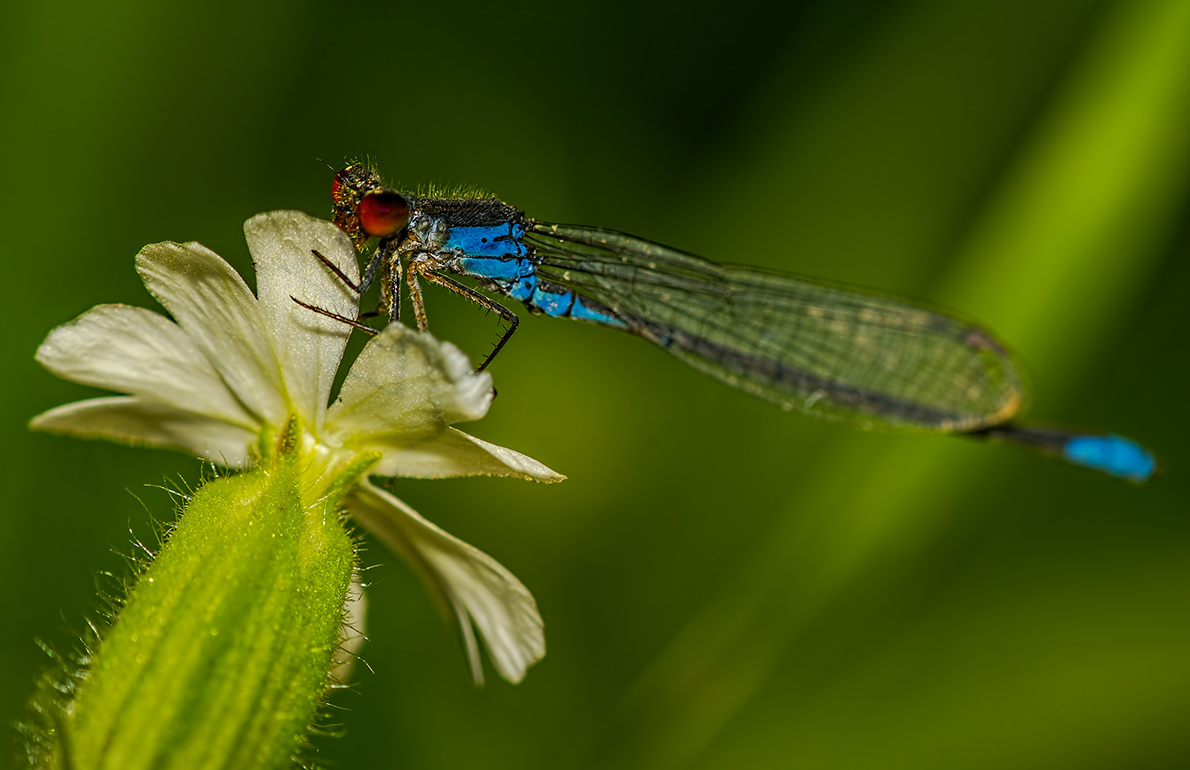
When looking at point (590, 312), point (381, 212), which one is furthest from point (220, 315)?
point (590, 312)

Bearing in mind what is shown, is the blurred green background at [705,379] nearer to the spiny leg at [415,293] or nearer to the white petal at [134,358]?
the spiny leg at [415,293]

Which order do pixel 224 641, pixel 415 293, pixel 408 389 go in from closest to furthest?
pixel 224 641 < pixel 408 389 < pixel 415 293

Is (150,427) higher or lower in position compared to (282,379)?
lower

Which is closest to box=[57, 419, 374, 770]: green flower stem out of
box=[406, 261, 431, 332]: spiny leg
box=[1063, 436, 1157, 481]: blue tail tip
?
box=[406, 261, 431, 332]: spiny leg

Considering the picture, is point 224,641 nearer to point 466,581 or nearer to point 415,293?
point 466,581

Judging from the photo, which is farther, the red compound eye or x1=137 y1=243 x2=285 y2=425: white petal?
the red compound eye

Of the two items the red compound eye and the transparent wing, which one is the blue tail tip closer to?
the transparent wing
